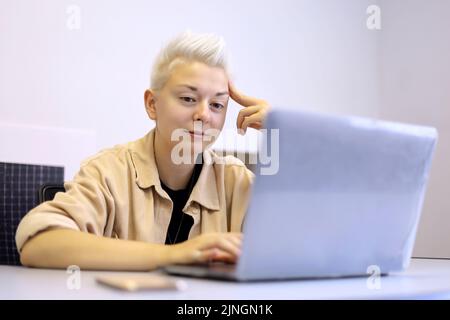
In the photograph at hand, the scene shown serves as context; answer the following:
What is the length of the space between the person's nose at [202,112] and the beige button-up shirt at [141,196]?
7.5 inches

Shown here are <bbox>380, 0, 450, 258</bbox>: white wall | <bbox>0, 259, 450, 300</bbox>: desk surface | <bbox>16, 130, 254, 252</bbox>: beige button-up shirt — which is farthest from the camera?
<bbox>380, 0, 450, 258</bbox>: white wall

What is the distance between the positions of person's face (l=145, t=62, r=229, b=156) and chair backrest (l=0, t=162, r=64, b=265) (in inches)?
27.4

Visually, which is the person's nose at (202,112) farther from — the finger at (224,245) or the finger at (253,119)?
the finger at (224,245)

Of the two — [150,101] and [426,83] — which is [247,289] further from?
[426,83]

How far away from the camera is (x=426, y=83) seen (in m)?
2.85

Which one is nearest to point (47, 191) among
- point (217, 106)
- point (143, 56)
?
point (217, 106)

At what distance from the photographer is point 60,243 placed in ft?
3.20

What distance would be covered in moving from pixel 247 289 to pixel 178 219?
2.44ft

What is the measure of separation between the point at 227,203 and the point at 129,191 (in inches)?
10.5

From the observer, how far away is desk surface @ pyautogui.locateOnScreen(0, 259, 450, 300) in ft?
2.06

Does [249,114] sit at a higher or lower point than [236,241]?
higher

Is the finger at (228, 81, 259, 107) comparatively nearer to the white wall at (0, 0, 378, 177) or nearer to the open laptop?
the open laptop

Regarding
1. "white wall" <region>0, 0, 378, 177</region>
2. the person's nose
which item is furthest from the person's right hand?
"white wall" <region>0, 0, 378, 177</region>

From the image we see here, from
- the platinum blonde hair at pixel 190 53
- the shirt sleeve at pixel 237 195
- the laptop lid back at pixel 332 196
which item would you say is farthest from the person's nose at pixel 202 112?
the laptop lid back at pixel 332 196
